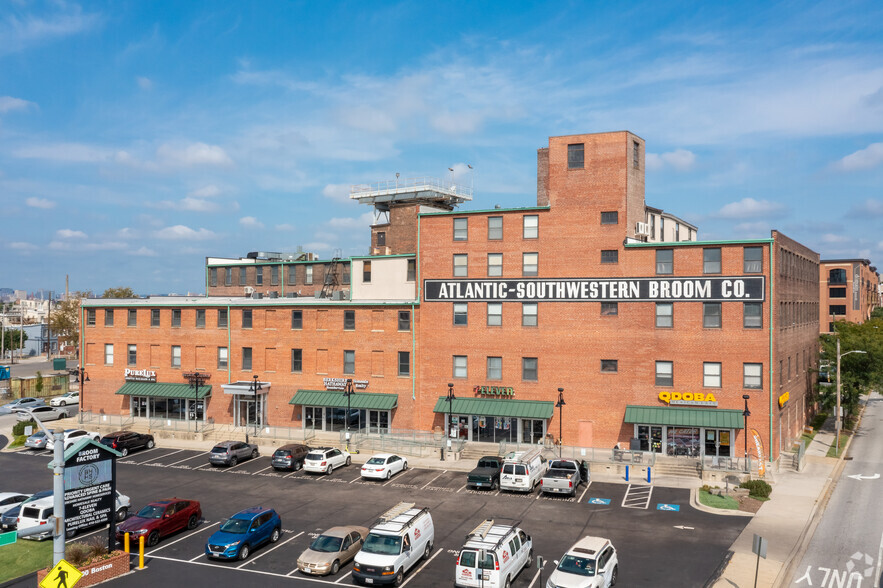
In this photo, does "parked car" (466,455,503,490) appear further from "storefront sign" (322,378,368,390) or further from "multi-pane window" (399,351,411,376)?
"storefront sign" (322,378,368,390)

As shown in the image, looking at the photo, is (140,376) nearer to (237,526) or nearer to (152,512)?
(152,512)

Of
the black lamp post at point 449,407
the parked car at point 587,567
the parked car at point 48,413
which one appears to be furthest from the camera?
the parked car at point 48,413

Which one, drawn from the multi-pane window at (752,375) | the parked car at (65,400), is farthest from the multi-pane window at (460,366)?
the parked car at (65,400)

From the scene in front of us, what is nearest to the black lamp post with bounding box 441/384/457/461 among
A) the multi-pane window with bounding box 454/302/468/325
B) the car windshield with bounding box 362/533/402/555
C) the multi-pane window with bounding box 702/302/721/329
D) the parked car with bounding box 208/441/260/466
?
the multi-pane window with bounding box 454/302/468/325

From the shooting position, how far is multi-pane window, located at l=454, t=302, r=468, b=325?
56.9m

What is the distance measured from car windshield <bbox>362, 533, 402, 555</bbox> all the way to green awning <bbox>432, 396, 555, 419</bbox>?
25.9 meters

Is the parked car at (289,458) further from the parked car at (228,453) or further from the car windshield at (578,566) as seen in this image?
the car windshield at (578,566)

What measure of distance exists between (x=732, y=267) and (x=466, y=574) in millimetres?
33143

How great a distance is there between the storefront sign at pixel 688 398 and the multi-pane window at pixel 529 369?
380 inches

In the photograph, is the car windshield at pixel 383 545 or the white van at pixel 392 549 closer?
the white van at pixel 392 549

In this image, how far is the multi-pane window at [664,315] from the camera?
51219 millimetres

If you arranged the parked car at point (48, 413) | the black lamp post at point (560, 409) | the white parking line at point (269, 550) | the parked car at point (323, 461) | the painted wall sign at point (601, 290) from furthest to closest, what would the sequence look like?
the parked car at point (48, 413) < the black lamp post at point (560, 409) < the painted wall sign at point (601, 290) < the parked car at point (323, 461) < the white parking line at point (269, 550)

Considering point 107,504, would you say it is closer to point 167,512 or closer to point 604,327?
point 167,512

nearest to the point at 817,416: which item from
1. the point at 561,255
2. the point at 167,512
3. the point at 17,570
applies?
the point at 561,255
